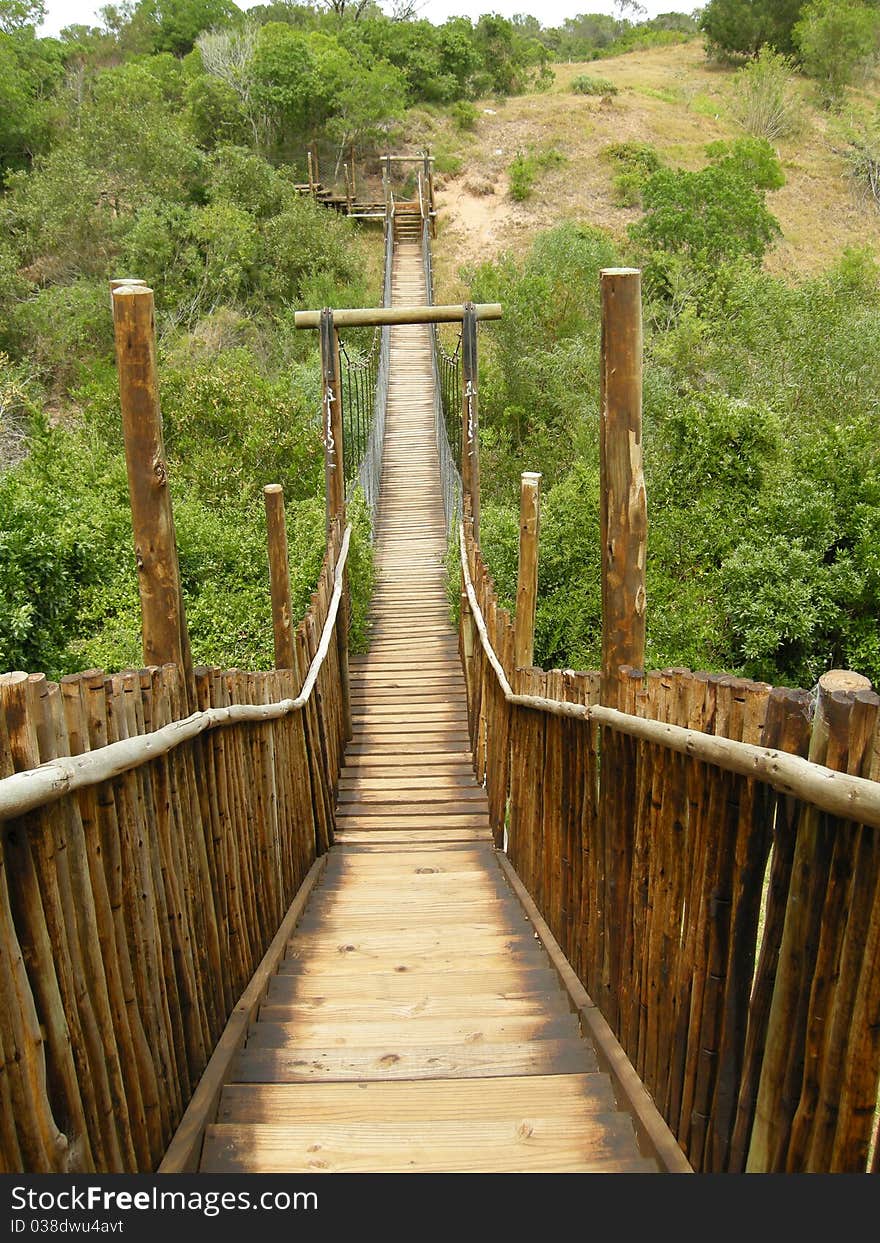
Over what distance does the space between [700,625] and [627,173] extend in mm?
21394

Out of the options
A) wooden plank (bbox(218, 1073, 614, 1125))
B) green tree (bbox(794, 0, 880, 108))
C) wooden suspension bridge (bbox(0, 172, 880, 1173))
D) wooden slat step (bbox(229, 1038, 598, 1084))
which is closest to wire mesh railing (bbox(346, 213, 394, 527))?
wooden suspension bridge (bbox(0, 172, 880, 1173))

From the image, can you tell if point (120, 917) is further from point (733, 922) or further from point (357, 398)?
point (357, 398)

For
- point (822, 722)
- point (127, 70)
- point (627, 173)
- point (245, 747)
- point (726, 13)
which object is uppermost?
point (726, 13)

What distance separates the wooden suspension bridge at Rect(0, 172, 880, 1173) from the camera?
155 cm

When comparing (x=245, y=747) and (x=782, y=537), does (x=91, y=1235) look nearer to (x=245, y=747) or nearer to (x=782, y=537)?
(x=245, y=747)

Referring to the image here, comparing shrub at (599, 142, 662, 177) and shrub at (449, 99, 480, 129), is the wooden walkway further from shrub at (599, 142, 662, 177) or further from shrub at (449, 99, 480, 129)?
shrub at (449, 99, 480, 129)

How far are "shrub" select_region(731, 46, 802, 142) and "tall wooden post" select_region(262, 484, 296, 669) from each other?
3120 cm

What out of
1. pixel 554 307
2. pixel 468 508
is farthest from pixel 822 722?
pixel 554 307

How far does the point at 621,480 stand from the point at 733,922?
1.22m

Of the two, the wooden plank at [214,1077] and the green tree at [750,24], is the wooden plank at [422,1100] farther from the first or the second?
the green tree at [750,24]

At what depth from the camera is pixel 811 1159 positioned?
5.13 feet

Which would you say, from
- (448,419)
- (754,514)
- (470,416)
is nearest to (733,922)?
(470,416)

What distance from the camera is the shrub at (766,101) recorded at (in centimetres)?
3002

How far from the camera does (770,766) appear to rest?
1.63 meters
